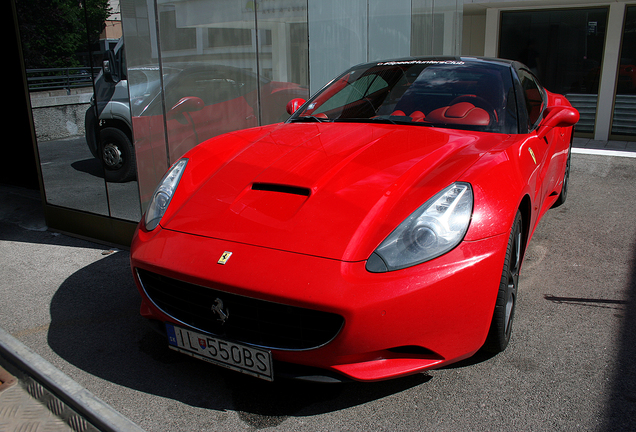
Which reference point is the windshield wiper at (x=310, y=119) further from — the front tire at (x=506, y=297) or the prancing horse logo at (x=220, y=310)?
the prancing horse logo at (x=220, y=310)

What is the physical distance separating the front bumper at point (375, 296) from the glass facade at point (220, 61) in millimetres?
2251

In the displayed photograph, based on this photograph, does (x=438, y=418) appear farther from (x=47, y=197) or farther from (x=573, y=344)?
(x=47, y=197)

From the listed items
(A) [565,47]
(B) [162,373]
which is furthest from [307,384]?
(A) [565,47]

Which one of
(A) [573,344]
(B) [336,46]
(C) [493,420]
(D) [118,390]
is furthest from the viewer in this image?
(B) [336,46]

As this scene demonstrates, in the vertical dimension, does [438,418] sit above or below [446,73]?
below

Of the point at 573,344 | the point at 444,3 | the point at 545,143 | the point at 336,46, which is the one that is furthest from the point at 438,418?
the point at 444,3

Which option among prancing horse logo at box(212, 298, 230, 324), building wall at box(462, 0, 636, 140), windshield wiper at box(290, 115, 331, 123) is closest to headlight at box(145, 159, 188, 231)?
prancing horse logo at box(212, 298, 230, 324)

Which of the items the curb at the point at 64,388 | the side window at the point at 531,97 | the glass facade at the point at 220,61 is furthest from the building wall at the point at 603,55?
the curb at the point at 64,388

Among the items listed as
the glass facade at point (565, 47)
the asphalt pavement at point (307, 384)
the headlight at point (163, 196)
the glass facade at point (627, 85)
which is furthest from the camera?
the glass facade at point (565, 47)

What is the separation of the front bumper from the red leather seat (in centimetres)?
104

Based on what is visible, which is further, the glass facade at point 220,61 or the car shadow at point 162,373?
the glass facade at point 220,61

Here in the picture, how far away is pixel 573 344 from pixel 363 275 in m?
1.45

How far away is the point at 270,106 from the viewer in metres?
5.14

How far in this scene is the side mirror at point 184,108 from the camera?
414 centimetres
